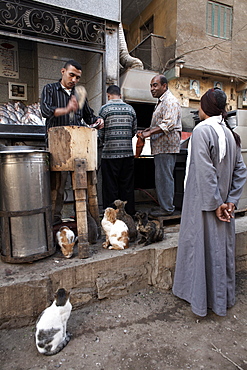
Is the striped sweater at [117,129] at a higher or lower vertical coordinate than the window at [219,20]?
lower

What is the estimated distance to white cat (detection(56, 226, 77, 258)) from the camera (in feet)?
8.98

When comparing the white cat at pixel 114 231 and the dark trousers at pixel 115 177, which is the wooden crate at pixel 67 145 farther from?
the dark trousers at pixel 115 177

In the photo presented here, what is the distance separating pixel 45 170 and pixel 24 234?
676mm

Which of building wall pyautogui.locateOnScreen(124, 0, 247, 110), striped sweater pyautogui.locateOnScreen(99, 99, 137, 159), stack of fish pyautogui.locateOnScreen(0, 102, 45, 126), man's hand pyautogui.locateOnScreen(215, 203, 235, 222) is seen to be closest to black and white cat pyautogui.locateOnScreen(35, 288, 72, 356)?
man's hand pyautogui.locateOnScreen(215, 203, 235, 222)

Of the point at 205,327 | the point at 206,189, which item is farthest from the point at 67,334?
the point at 206,189

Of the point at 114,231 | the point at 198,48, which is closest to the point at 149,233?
the point at 114,231

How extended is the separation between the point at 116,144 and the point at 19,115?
236 cm

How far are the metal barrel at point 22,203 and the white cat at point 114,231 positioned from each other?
28.8 inches

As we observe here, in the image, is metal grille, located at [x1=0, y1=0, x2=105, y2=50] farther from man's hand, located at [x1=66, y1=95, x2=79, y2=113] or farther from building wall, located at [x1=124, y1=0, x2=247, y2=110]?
building wall, located at [x1=124, y1=0, x2=247, y2=110]

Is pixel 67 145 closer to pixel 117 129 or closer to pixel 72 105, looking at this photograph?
pixel 72 105

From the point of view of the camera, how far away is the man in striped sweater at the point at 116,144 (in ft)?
12.7

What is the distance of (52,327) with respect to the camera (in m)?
1.98

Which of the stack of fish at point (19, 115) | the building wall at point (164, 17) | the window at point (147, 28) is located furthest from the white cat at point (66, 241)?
the window at point (147, 28)

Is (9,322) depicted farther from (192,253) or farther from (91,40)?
(91,40)
